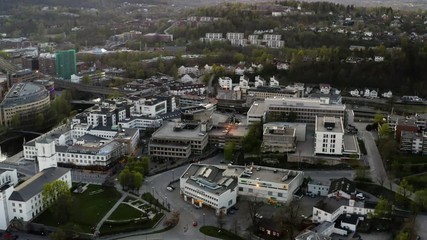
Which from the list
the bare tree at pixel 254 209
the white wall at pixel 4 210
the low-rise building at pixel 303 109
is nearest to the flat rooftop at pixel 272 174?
the bare tree at pixel 254 209

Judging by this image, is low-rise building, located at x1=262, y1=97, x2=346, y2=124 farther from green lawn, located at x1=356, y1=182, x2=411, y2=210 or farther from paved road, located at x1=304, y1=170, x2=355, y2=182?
green lawn, located at x1=356, y1=182, x2=411, y2=210

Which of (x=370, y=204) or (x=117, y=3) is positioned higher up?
(x=117, y=3)

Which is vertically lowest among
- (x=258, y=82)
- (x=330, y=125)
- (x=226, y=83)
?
(x=226, y=83)

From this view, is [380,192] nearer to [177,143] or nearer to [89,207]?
[177,143]

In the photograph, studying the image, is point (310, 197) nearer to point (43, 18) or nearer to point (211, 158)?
point (211, 158)

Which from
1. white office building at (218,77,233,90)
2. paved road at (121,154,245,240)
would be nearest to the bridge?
white office building at (218,77,233,90)

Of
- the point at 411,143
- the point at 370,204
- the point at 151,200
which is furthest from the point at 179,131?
the point at 411,143

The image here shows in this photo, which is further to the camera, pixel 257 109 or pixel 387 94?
pixel 387 94
